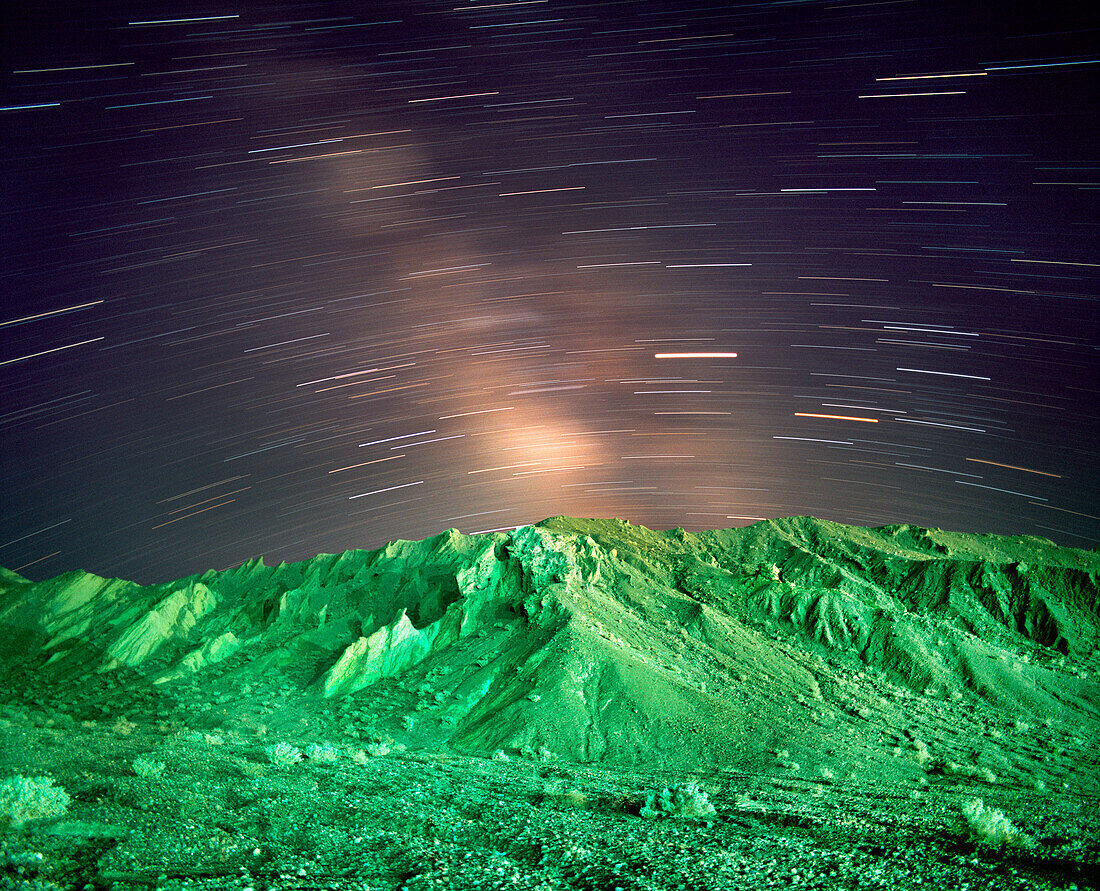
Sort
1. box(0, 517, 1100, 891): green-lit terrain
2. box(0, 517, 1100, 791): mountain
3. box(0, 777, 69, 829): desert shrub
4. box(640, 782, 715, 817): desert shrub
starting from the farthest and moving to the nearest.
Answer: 1. box(0, 517, 1100, 791): mountain
2. box(640, 782, 715, 817): desert shrub
3. box(0, 517, 1100, 891): green-lit terrain
4. box(0, 777, 69, 829): desert shrub

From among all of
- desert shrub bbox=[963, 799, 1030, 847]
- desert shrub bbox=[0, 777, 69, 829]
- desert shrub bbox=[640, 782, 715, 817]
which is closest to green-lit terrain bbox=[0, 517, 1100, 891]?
desert shrub bbox=[963, 799, 1030, 847]

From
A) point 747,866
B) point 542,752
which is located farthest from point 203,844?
point 542,752

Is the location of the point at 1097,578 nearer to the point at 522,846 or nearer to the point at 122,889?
the point at 522,846

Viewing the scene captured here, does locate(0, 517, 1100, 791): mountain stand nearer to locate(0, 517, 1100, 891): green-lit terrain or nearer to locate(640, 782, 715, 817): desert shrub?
locate(0, 517, 1100, 891): green-lit terrain

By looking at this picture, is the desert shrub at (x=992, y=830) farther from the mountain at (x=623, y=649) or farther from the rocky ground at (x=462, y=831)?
the mountain at (x=623, y=649)

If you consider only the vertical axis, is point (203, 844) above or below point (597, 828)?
above

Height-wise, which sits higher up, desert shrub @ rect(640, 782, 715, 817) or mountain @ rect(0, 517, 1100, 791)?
desert shrub @ rect(640, 782, 715, 817)

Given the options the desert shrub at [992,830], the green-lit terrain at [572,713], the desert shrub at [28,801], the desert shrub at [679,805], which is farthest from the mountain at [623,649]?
the desert shrub at [28,801]
